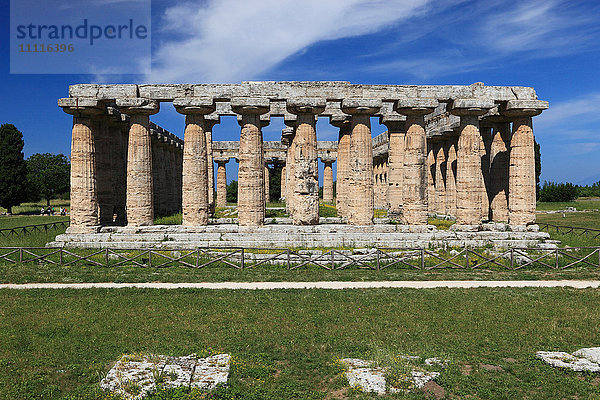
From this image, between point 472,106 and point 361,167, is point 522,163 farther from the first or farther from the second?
point 361,167

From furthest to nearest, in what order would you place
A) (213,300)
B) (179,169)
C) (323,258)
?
(179,169) < (323,258) < (213,300)

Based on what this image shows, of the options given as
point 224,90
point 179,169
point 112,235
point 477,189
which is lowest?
point 112,235

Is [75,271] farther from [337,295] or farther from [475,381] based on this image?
[475,381]

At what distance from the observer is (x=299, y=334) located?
1078cm

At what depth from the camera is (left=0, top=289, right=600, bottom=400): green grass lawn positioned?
8.02 m

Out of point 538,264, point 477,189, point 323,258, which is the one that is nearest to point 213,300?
point 323,258

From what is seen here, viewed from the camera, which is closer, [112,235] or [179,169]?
[112,235]

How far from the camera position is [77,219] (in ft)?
80.9

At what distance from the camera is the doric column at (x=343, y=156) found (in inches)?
1159

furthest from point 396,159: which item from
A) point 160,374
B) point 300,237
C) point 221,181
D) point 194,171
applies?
point 221,181

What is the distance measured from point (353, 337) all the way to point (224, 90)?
59.8 feet

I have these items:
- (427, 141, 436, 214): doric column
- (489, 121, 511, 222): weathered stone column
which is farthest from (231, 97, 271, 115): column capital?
(427, 141, 436, 214): doric column

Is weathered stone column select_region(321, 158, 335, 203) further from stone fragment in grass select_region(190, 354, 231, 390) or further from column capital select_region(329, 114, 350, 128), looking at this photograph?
stone fragment in grass select_region(190, 354, 231, 390)

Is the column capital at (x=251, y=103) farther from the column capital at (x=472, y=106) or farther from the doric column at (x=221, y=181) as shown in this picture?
the doric column at (x=221, y=181)
